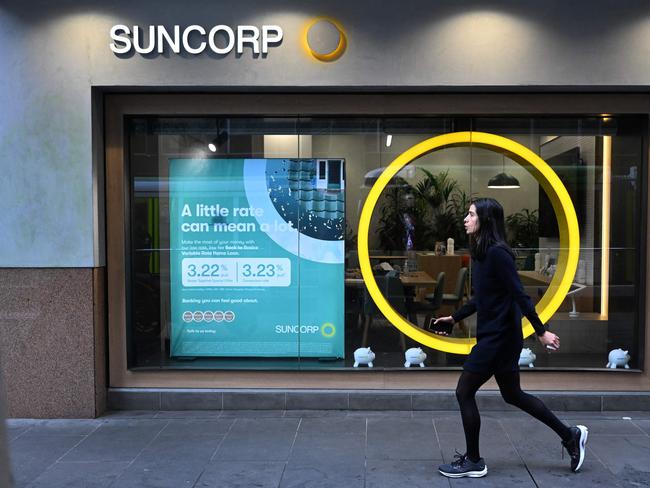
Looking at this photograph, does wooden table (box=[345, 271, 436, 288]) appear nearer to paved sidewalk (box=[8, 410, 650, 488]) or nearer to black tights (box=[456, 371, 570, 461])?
paved sidewalk (box=[8, 410, 650, 488])

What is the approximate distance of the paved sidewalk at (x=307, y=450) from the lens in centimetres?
452

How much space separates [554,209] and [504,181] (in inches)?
23.0

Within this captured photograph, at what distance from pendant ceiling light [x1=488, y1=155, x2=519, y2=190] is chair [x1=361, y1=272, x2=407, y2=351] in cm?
138

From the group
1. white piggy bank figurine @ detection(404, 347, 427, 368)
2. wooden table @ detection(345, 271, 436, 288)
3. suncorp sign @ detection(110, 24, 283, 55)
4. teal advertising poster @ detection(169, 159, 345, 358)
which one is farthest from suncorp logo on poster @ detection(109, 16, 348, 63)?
white piggy bank figurine @ detection(404, 347, 427, 368)

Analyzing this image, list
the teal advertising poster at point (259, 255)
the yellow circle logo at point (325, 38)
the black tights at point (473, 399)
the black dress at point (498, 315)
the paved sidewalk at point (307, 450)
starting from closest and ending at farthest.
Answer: the black dress at point (498, 315) → the black tights at point (473, 399) → the paved sidewalk at point (307, 450) → the yellow circle logo at point (325, 38) → the teal advertising poster at point (259, 255)

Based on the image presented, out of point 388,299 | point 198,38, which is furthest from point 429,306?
point 198,38

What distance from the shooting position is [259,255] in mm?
6316

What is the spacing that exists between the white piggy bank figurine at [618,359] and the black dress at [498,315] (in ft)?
7.85

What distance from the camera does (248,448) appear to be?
513cm

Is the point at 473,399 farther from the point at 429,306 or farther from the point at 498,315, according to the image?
the point at 429,306

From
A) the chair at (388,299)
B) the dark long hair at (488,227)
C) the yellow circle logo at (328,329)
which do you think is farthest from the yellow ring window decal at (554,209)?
the dark long hair at (488,227)

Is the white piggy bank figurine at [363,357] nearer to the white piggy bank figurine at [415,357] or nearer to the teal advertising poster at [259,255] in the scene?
the teal advertising poster at [259,255]

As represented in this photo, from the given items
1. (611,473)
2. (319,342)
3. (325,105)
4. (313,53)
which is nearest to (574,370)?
(611,473)

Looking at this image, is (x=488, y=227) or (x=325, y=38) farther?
(x=325, y=38)
